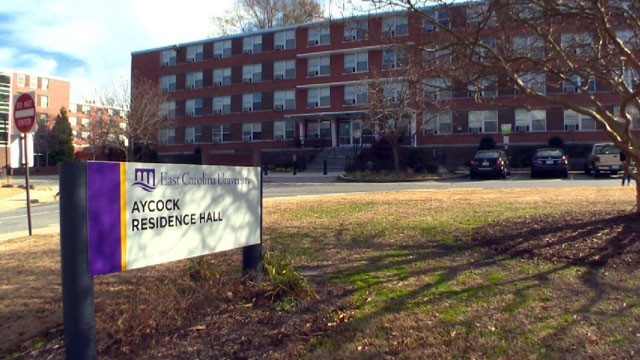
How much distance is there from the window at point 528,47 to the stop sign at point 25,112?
957 centimetres

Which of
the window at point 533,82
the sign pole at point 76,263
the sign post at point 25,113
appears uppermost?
the window at point 533,82

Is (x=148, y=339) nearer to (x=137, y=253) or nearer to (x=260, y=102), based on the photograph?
(x=137, y=253)

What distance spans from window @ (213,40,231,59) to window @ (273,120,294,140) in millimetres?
9415

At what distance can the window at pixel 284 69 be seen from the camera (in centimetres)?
4522

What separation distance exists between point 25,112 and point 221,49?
135 feet

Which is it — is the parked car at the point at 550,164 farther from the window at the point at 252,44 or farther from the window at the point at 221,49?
the window at the point at 221,49

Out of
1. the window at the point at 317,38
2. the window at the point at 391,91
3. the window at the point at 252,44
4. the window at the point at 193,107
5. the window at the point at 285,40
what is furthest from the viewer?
the window at the point at 193,107

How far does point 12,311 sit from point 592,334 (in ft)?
17.0

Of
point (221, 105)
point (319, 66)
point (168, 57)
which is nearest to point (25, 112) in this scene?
point (319, 66)

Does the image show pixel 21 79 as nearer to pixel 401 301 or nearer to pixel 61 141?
pixel 61 141

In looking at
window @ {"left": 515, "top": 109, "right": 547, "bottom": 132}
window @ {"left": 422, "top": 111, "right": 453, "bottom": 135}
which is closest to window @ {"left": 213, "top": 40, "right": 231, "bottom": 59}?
window @ {"left": 422, "top": 111, "right": 453, "bottom": 135}

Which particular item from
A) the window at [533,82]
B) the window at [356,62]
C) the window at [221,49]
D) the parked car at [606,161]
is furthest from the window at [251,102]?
the window at [533,82]

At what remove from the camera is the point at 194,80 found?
50.5m

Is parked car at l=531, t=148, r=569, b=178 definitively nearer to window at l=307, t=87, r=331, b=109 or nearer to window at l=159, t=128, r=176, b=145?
window at l=307, t=87, r=331, b=109
